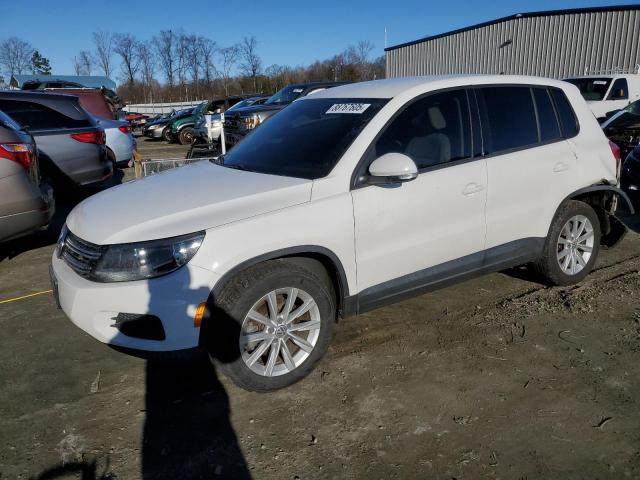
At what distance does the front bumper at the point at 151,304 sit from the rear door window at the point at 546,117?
2891mm

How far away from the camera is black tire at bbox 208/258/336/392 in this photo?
282 centimetres

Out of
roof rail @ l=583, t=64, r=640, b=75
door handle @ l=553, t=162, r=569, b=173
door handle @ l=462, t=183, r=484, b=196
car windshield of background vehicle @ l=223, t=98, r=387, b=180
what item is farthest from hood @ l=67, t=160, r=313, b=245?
roof rail @ l=583, t=64, r=640, b=75

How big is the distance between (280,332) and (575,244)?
2.86 meters

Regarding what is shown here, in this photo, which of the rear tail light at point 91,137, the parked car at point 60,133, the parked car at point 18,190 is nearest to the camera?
the parked car at point 18,190

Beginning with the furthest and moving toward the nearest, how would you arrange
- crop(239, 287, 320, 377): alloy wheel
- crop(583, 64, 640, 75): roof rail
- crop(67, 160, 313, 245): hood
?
1. crop(583, 64, 640, 75): roof rail
2. crop(239, 287, 320, 377): alloy wheel
3. crop(67, 160, 313, 245): hood

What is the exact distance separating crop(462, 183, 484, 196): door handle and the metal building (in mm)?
18417

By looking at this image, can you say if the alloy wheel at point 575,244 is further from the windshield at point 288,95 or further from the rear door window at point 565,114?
the windshield at point 288,95

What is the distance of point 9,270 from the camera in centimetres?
543

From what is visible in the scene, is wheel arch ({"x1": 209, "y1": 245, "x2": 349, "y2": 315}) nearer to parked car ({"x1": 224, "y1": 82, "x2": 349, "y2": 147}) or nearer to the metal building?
parked car ({"x1": 224, "y1": 82, "x2": 349, "y2": 147})

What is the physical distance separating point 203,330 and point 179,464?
663 millimetres

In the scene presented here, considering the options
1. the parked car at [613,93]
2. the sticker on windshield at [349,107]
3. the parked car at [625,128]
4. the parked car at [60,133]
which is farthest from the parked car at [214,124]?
the sticker on windshield at [349,107]

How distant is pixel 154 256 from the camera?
274 cm

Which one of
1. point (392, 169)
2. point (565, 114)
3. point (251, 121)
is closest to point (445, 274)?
point (392, 169)

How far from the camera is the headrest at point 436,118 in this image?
11.9 ft
